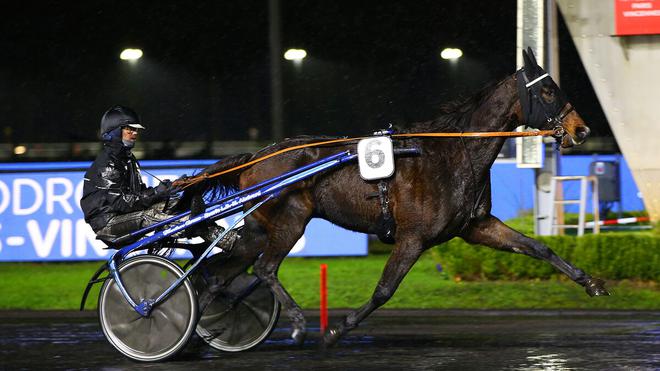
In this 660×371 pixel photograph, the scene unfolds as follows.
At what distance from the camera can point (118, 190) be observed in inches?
289

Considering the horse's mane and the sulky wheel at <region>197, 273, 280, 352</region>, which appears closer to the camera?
the horse's mane

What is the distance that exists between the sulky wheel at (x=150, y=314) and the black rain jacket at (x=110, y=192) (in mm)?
359

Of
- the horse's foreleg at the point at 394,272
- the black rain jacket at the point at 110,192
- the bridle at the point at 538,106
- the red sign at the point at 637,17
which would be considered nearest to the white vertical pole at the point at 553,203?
the red sign at the point at 637,17

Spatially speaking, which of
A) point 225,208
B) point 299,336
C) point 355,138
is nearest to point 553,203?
point 355,138

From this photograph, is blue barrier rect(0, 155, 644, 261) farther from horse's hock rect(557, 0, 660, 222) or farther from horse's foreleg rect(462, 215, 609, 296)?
horse's foreleg rect(462, 215, 609, 296)

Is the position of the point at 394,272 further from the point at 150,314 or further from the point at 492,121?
the point at 150,314

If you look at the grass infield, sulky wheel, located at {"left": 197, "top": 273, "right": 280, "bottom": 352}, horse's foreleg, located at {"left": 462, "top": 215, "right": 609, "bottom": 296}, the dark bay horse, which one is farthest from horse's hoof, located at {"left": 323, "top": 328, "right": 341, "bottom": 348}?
the grass infield

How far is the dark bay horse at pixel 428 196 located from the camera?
7.19 metres

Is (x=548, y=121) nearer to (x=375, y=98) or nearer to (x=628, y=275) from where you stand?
(x=628, y=275)

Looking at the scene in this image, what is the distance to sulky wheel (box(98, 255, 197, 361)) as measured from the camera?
282 inches

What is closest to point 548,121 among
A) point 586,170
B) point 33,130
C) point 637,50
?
point 637,50

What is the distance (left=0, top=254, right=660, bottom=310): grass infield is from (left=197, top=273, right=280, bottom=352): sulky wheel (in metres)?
3.01

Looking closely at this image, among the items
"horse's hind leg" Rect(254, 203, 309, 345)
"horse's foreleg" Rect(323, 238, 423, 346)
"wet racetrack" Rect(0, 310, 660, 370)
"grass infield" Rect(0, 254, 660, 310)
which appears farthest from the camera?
"grass infield" Rect(0, 254, 660, 310)

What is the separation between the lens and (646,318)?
942 centimetres
